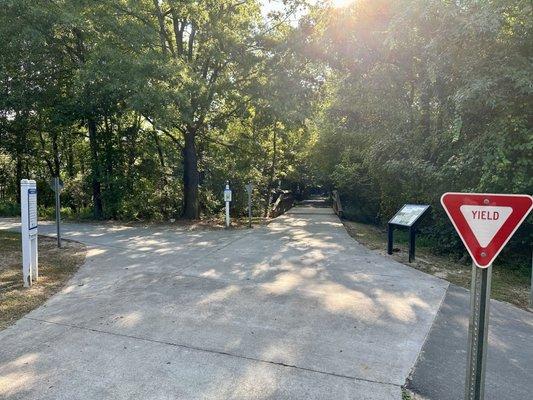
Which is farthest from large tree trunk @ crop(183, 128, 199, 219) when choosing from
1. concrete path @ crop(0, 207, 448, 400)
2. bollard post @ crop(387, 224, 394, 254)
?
bollard post @ crop(387, 224, 394, 254)

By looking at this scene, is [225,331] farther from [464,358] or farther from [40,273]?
[40,273]

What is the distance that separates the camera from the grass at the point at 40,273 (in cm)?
471

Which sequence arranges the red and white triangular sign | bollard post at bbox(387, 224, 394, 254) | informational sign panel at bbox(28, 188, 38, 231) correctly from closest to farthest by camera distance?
the red and white triangular sign
informational sign panel at bbox(28, 188, 38, 231)
bollard post at bbox(387, 224, 394, 254)

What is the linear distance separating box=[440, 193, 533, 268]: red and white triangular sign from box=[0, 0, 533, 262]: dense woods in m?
4.82

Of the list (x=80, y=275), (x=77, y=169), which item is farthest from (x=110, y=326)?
(x=77, y=169)

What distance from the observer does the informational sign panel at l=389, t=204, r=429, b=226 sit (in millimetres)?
7211

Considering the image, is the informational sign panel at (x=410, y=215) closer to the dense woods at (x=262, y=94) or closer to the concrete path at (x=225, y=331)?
the concrete path at (x=225, y=331)

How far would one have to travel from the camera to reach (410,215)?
747 cm

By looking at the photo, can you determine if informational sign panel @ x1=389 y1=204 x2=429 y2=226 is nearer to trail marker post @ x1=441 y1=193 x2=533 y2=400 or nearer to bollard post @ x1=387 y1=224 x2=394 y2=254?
bollard post @ x1=387 y1=224 x2=394 y2=254

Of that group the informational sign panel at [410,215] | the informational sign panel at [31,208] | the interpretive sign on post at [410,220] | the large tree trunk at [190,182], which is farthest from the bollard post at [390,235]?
the large tree trunk at [190,182]

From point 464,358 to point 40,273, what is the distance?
6313 millimetres

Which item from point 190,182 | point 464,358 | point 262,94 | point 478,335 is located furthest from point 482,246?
point 190,182

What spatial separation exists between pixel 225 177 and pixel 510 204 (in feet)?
47.6

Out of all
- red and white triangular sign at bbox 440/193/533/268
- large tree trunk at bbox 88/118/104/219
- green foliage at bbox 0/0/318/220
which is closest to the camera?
red and white triangular sign at bbox 440/193/533/268
